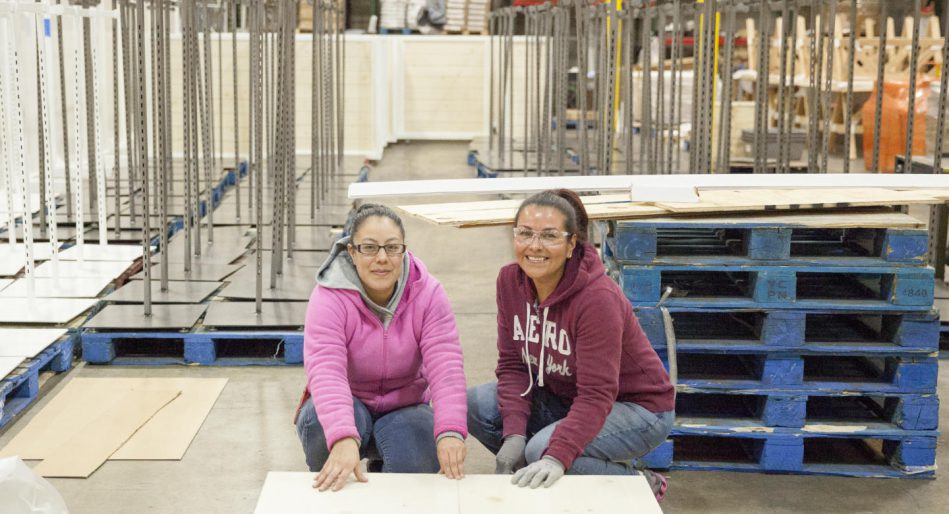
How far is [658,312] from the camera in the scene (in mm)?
3871

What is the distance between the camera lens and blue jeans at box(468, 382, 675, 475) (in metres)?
3.24

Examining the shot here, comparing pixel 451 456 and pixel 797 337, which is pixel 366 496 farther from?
pixel 797 337

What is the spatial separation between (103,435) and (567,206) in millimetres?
2393

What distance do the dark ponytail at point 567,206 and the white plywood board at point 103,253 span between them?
4096mm

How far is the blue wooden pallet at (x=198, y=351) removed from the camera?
534 cm

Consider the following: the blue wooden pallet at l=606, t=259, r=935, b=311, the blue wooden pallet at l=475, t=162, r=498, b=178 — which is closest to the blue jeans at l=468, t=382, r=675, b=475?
the blue wooden pallet at l=606, t=259, r=935, b=311

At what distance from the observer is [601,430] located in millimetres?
3248

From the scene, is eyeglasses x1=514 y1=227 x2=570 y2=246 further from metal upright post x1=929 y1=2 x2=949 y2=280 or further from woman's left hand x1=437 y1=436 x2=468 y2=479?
metal upright post x1=929 y1=2 x2=949 y2=280

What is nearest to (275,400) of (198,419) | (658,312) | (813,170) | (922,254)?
(198,419)

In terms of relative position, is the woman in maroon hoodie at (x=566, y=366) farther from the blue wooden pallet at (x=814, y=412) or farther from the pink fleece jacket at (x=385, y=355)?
the blue wooden pallet at (x=814, y=412)

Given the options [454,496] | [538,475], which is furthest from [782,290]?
[454,496]

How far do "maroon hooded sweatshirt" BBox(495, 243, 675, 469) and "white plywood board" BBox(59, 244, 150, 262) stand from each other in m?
3.87

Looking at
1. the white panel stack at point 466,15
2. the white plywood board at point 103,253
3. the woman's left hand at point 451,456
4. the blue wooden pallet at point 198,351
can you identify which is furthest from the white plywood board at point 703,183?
the white panel stack at point 466,15

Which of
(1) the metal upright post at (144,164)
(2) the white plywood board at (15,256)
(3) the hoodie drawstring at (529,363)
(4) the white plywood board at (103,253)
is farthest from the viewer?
(4) the white plywood board at (103,253)
